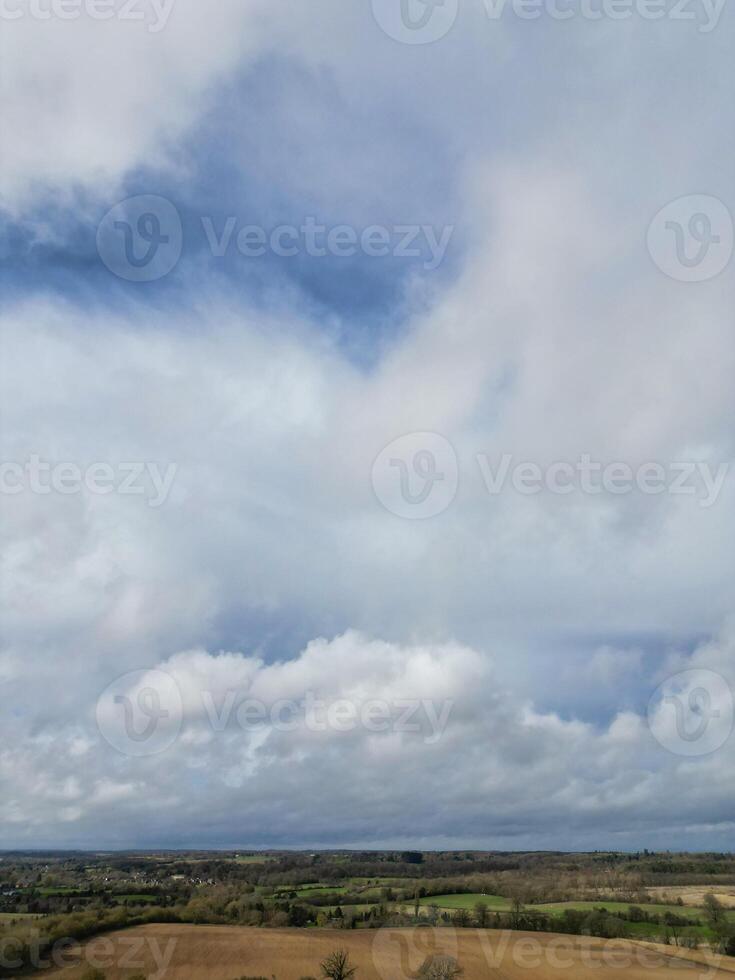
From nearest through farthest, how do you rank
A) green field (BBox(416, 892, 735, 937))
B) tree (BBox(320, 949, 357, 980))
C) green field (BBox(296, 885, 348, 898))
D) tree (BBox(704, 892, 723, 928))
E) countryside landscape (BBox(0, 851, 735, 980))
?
tree (BBox(320, 949, 357, 980)) → countryside landscape (BBox(0, 851, 735, 980)) → tree (BBox(704, 892, 723, 928)) → green field (BBox(416, 892, 735, 937)) → green field (BBox(296, 885, 348, 898))

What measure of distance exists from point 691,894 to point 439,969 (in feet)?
389

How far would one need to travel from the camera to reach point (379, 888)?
162 meters

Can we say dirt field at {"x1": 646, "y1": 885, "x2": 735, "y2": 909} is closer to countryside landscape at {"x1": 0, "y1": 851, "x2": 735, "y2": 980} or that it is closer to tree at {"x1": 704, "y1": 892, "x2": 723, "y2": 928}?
countryside landscape at {"x1": 0, "y1": 851, "x2": 735, "y2": 980}

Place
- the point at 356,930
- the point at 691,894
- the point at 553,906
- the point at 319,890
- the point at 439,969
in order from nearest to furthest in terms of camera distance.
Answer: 1. the point at 439,969
2. the point at 356,930
3. the point at 553,906
4. the point at 319,890
5. the point at 691,894

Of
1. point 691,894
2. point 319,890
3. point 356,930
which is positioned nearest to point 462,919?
point 356,930

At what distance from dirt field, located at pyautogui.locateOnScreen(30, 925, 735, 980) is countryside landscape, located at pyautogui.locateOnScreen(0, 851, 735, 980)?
0.86 ft

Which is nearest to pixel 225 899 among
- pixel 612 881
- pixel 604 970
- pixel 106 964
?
pixel 106 964

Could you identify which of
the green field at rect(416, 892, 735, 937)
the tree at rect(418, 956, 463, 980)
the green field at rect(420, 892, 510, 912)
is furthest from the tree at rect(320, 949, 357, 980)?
the green field at rect(420, 892, 510, 912)

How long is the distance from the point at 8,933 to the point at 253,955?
26841mm

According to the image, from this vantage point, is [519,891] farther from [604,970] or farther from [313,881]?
[604,970]

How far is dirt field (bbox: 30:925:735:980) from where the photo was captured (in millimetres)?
75875

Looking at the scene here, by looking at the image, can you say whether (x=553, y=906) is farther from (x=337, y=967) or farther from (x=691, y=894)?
(x=337, y=967)

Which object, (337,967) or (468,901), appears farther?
(468,901)

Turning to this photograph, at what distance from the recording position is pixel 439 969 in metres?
77.8
